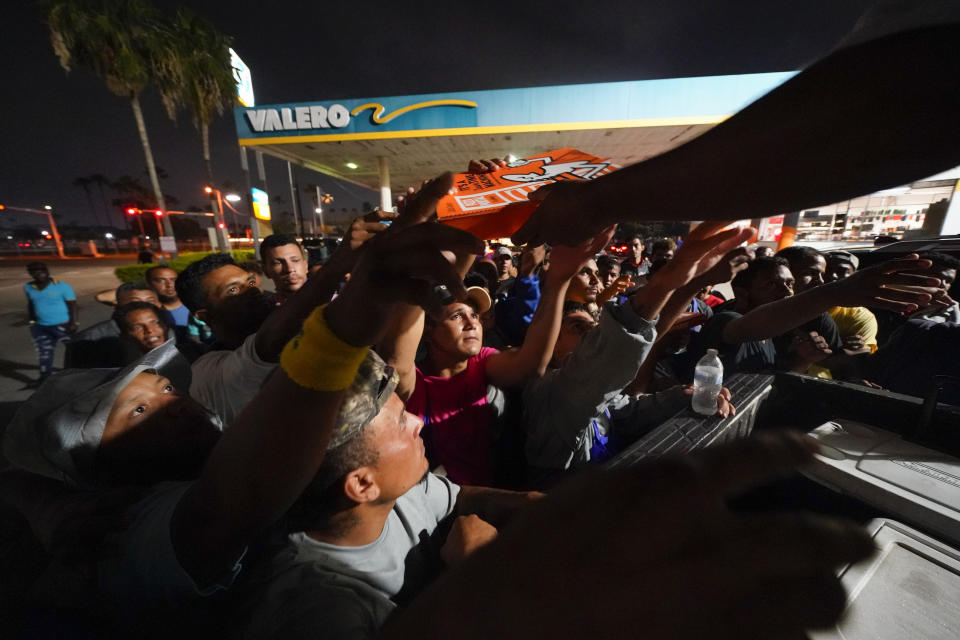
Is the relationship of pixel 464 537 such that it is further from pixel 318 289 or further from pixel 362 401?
pixel 318 289

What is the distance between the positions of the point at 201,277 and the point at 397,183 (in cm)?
2136

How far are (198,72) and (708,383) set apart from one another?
76.2ft

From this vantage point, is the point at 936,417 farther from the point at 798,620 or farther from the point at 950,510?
the point at 798,620

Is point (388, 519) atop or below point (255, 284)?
below

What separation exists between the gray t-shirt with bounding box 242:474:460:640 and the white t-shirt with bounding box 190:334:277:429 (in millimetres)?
782

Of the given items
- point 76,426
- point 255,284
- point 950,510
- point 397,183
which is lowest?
point 950,510

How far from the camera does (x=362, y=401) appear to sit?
1259 mm

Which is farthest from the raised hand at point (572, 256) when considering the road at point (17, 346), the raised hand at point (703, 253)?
the road at point (17, 346)

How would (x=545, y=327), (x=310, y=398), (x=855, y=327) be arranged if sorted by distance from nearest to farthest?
1. (x=310, y=398)
2. (x=545, y=327)
3. (x=855, y=327)

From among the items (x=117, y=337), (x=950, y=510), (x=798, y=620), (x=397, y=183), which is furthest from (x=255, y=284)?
(x=397, y=183)

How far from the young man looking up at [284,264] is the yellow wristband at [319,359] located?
348cm

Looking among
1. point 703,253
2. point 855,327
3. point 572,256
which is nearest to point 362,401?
point 572,256

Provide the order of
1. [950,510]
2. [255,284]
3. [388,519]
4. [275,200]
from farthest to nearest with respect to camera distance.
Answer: [275,200] → [255,284] → [388,519] → [950,510]

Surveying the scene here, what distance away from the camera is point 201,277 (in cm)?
277
